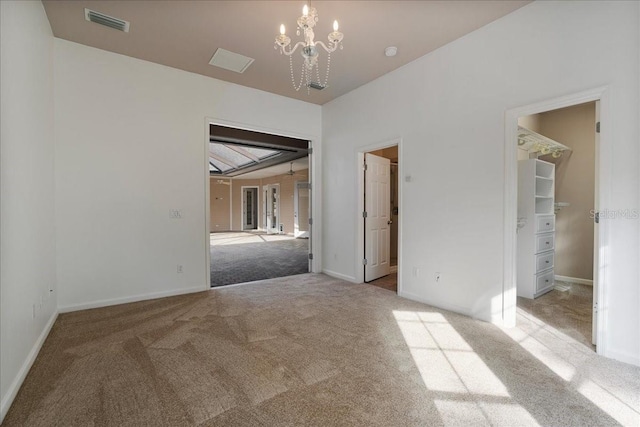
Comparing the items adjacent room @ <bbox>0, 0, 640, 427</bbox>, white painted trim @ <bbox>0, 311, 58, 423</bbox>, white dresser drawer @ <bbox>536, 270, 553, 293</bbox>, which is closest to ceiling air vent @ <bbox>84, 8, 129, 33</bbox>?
adjacent room @ <bbox>0, 0, 640, 427</bbox>

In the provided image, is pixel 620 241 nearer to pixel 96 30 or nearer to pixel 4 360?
pixel 4 360

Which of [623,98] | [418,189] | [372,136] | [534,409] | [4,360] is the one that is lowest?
[534,409]

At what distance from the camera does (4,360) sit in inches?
66.7

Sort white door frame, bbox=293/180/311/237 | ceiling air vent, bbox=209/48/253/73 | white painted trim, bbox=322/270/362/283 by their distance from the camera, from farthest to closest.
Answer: white door frame, bbox=293/180/311/237 < white painted trim, bbox=322/270/362/283 < ceiling air vent, bbox=209/48/253/73

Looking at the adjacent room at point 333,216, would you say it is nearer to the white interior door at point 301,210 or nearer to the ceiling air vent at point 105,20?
the ceiling air vent at point 105,20

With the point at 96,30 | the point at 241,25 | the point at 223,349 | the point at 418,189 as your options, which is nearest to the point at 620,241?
the point at 418,189

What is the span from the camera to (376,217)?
4.85 m

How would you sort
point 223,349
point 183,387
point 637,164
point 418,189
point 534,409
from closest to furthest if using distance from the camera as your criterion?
point 534,409, point 183,387, point 637,164, point 223,349, point 418,189

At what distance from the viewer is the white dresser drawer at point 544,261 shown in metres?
3.77

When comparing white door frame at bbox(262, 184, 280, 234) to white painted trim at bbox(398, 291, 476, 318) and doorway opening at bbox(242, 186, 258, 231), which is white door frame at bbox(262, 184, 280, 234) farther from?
white painted trim at bbox(398, 291, 476, 318)

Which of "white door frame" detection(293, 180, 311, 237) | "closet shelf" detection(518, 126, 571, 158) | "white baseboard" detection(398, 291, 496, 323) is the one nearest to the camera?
"white baseboard" detection(398, 291, 496, 323)

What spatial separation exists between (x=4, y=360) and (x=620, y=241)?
14.2 feet

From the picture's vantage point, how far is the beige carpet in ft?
5.32

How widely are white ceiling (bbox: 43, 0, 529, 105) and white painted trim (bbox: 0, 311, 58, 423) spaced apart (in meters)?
3.07
